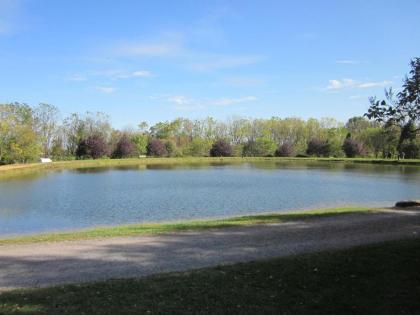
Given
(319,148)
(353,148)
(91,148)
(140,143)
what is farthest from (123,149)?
(353,148)

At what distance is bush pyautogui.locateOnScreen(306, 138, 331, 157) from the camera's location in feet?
319

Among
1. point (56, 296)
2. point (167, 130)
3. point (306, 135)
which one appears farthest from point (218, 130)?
point (56, 296)

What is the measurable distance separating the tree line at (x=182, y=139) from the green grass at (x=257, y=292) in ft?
162

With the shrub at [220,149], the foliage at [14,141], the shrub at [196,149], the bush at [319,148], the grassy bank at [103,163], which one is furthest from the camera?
the bush at [319,148]

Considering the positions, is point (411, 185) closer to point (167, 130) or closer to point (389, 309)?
point (389, 309)

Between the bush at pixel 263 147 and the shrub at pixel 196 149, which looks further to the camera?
the bush at pixel 263 147

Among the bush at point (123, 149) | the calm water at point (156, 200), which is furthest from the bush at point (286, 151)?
the calm water at point (156, 200)

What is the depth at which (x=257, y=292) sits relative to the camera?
662 cm

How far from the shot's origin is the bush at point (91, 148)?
8231cm

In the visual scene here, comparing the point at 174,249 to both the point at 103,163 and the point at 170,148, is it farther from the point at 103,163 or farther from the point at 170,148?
the point at 170,148

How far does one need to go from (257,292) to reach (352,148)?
303ft

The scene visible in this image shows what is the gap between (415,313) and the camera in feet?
18.6

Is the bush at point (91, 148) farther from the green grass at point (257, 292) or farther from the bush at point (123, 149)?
the green grass at point (257, 292)

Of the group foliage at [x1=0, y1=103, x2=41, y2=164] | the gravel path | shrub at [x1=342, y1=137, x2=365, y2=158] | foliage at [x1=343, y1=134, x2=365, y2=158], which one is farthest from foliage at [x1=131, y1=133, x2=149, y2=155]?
the gravel path
